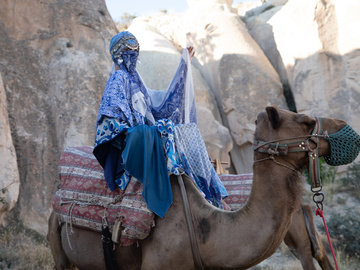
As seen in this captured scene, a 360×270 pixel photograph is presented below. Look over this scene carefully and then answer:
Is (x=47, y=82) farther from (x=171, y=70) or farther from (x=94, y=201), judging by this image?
(x=171, y=70)

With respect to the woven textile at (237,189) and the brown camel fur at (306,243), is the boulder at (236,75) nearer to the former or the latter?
the brown camel fur at (306,243)

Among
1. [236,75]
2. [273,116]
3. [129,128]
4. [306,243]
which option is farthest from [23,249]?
[236,75]

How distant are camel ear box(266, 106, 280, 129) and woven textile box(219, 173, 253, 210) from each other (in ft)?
6.13

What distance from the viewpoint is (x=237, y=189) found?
4.70m

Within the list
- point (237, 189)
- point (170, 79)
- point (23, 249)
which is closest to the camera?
point (237, 189)

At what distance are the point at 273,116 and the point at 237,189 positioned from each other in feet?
6.73

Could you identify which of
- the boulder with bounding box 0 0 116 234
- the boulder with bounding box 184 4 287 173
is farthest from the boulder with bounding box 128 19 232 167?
the boulder with bounding box 0 0 116 234

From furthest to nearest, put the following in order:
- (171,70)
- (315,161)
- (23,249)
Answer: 1. (171,70)
2. (23,249)
3. (315,161)

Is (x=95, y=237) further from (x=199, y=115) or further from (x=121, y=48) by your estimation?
(x=199, y=115)

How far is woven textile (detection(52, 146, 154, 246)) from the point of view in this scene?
3.09 metres

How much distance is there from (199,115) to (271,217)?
9.50 meters

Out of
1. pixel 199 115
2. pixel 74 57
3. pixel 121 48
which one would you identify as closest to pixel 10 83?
pixel 74 57

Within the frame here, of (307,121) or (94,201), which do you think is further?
(94,201)

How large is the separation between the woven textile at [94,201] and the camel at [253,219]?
0.50 ft
